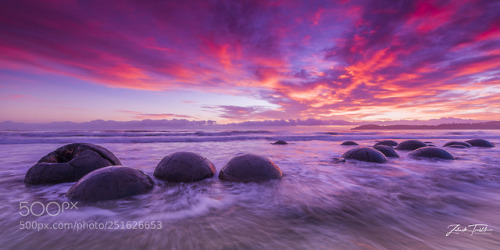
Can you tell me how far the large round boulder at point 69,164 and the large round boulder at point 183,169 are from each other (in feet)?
3.97

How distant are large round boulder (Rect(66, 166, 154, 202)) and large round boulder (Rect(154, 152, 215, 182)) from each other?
0.77 meters

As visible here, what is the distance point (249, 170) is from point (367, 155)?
4402 mm

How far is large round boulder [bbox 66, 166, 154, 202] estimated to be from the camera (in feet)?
9.34

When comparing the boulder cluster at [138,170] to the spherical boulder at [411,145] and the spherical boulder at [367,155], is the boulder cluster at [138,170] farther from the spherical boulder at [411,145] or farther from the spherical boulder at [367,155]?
the spherical boulder at [411,145]

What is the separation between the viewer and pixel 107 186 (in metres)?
2.92

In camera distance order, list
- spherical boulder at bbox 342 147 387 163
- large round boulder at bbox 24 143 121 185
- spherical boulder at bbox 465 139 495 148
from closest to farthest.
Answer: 1. large round boulder at bbox 24 143 121 185
2. spherical boulder at bbox 342 147 387 163
3. spherical boulder at bbox 465 139 495 148

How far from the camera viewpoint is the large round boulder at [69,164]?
12.5 feet

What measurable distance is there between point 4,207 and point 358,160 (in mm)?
7798

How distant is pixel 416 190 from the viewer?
143 inches

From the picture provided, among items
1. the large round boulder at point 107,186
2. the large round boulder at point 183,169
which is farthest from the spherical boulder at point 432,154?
the large round boulder at point 107,186

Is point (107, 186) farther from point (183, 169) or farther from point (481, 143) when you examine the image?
point (481, 143)

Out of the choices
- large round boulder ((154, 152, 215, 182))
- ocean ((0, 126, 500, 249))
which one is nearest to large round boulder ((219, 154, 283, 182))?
ocean ((0, 126, 500, 249))

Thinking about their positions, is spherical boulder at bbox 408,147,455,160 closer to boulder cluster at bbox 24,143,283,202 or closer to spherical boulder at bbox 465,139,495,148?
boulder cluster at bbox 24,143,283,202

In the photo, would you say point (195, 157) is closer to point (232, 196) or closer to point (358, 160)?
point (232, 196)
